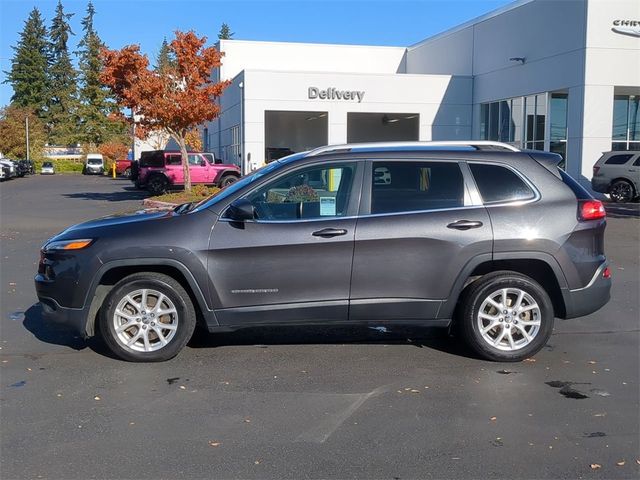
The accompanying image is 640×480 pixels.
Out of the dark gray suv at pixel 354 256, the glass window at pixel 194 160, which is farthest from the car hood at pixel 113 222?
the glass window at pixel 194 160

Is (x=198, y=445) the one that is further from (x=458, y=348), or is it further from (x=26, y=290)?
(x=26, y=290)

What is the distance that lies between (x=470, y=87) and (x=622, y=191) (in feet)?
44.8

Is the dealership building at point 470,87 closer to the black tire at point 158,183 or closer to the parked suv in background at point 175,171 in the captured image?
the parked suv in background at point 175,171

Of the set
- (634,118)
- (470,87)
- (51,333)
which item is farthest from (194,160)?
(51,333)

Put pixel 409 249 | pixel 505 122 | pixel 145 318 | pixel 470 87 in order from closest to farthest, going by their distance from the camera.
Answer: pixel 409 249, pixel 145 318, pixel 505 122, pixel 470 87

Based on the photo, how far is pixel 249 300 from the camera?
19.1 feet

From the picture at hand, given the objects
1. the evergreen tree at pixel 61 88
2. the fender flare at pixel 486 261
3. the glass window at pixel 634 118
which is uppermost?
the evergreen tree at pixel 61 88

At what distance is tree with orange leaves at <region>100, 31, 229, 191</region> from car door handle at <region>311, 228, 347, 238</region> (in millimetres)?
20316

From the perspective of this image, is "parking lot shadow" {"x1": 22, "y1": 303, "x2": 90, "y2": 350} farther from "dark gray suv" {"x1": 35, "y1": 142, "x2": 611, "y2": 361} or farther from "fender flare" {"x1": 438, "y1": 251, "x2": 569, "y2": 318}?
"fender flare" {"x1": 438, "y1": 251, "x2": 569, "y2": 318}

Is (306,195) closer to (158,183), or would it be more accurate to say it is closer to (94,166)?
(158,183)

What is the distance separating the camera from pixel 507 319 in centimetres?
600

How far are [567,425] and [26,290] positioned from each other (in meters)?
7.16

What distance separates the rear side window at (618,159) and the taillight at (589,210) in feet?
59.7

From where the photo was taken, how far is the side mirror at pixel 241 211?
18.7 ft
